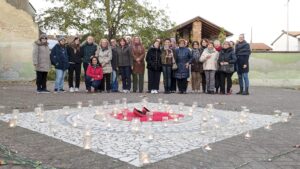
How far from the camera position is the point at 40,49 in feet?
40.5

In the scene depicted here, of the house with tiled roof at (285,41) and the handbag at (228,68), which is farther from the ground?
the house with tiled roof at (285,41)

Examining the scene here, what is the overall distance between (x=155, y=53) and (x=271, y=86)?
941 cm

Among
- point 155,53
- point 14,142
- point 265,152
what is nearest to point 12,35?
point 155,53

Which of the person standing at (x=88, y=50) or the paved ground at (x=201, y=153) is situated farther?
the person standing at (x=88, y=50)

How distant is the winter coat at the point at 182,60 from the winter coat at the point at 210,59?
1.52 feet

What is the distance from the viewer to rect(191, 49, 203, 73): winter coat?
13367mm

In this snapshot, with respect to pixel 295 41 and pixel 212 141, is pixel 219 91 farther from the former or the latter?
pixel 295 41

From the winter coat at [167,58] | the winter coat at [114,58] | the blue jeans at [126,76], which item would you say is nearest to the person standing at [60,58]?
the winter coat at [114,58]

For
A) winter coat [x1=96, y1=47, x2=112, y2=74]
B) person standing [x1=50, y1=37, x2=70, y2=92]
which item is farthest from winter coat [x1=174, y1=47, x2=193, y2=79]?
person standing [x1=50, y1=37, x2=70, y2=92]

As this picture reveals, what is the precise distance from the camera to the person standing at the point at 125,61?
43.1 ft

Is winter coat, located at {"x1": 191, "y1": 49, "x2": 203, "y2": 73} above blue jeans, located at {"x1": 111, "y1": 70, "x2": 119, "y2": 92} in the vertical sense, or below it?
above

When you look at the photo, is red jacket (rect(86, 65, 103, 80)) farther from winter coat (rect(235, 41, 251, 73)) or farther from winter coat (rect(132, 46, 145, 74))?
winter coat (rect(235, 41, 251, 73))

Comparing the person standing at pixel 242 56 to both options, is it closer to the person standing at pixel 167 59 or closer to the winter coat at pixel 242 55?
the winter coat at pixel 242 55

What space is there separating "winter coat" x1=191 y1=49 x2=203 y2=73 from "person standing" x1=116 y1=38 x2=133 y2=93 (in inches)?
83.6
